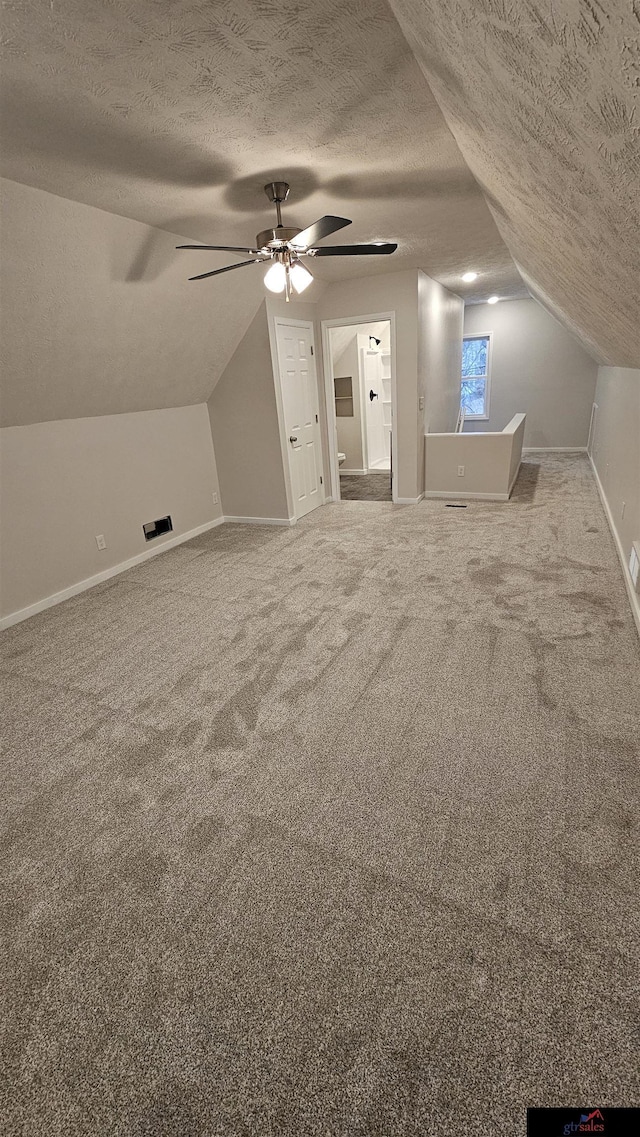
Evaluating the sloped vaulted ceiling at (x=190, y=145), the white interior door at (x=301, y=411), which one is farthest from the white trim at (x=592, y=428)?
the white interior door at (x=301, y=411)

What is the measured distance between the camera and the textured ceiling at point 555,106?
2.70ft

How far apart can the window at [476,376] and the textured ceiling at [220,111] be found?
576 centimetres

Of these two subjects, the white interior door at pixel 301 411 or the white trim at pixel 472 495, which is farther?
the white trim at pixel 472 495

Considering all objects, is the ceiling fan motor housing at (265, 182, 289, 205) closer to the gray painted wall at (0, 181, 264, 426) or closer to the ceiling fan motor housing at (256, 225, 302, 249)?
the ceiling fan motor housing at (256, 225, 302, 249)

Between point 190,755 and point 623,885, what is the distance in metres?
1.62

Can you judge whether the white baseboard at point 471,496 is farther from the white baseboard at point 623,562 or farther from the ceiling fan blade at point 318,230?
the ceiling fan blade at point 318,230

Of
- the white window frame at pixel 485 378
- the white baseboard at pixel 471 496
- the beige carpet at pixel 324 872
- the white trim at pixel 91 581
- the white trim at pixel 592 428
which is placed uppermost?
the white window frame at pixel 485 378

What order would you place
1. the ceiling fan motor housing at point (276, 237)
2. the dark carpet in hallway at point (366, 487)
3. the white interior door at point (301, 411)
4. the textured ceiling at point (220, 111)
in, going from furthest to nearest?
the dark carpet in hallway at point (366, 487), the white interior door at point (301, 411), the ceiling fan motor housing at point (276, 237), the textured ceiling at point (220, 111)

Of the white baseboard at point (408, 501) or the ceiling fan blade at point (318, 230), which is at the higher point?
the ceiling fan blade at point (318, 230)

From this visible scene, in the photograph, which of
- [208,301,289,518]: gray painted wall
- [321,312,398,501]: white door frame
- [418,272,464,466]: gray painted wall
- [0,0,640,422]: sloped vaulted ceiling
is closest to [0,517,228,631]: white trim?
[208,301,289,518]: gray painted wall

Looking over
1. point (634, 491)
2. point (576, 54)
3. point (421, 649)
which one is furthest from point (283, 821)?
A: point (634, 491)

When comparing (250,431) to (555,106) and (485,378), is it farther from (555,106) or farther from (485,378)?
(485,378)

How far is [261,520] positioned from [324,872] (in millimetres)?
4208

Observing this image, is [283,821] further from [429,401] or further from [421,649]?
[429,401]
